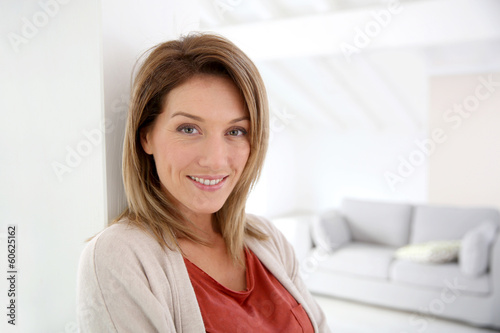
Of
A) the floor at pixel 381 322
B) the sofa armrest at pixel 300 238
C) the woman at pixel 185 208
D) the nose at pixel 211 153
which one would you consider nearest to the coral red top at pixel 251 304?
the woman at pixel 185 208

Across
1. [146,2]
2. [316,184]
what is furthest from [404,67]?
[146,2]

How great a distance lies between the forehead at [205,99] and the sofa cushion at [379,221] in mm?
3376

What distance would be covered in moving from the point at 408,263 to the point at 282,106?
336 cm

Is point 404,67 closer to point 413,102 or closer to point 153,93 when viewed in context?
point 413,102

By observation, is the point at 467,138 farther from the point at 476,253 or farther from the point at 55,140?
the point at 55,140

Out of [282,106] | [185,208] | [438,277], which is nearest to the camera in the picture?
[185,208]

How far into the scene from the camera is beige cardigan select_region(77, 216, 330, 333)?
0.84m

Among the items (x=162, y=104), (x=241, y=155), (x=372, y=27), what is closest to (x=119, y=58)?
(x=162, y=104)

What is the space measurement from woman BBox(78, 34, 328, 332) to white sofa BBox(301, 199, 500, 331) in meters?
2.53

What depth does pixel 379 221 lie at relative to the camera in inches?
161

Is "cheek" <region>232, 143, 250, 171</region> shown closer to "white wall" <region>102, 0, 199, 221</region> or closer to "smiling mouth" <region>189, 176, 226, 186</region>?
"smiling mouth" <region>189, 176, 226, 186</region>

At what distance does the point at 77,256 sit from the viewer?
104 cm

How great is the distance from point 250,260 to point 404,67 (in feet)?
15.5

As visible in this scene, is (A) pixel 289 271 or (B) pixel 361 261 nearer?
(A) pixel 289 271
